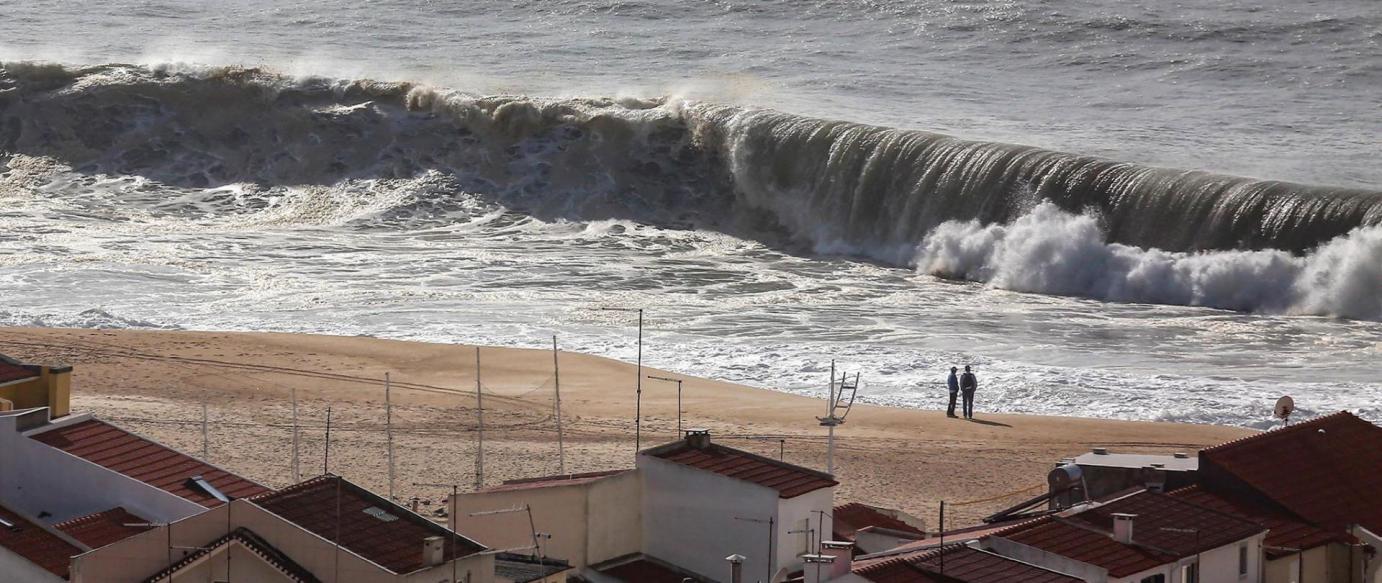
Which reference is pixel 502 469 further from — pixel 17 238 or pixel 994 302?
pixel 17 238

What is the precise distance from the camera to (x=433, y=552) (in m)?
18.8

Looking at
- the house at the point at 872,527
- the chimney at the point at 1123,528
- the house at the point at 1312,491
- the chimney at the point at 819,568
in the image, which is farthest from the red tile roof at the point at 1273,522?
the chimney at the point at 819,568

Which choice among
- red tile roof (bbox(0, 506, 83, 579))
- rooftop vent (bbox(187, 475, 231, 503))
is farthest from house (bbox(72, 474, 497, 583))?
rooftop vent (bbox(187, 475, 231, 503))

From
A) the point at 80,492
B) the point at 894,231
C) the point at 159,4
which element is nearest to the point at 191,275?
the point at 894,231

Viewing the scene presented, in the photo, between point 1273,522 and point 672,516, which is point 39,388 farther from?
point 1273,522

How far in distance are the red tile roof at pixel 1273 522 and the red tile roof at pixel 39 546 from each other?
400 inches

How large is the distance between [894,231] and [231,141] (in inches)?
818

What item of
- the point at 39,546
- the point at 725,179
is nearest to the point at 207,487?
the point at 39,546

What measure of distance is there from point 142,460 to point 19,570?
3386mm

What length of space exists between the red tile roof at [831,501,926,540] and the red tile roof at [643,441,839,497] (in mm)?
907

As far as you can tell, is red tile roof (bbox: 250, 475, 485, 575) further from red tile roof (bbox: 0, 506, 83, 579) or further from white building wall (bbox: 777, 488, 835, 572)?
white building wall (bbox: 777, 488, 835, 572)

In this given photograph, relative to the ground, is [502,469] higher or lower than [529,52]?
lower

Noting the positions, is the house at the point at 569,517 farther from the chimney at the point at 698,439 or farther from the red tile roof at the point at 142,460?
the red tile roof at the point at 142,460

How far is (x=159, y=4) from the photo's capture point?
9419 cm
